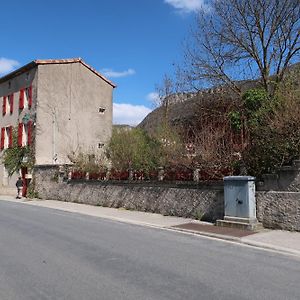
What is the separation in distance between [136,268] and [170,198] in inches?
327

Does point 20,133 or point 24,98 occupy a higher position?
point 24,98

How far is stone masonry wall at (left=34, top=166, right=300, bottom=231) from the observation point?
11.1 meters

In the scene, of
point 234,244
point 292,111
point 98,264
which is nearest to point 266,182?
point 292,111

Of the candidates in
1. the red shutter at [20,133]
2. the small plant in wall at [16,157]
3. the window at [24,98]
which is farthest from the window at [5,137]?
the window at [24,98]

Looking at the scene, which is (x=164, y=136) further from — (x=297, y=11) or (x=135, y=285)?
(x=135, y=285)

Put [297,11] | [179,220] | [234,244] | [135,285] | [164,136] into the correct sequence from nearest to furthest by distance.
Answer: [135,285], [234,244], [179,220], [164,136], [297,11]

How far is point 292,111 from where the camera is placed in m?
11.3

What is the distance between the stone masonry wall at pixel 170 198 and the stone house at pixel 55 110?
3929mm

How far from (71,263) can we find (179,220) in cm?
702

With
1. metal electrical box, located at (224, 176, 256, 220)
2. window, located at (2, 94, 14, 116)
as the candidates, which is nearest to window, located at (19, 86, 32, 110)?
window, located at (2, 94, 14, 116)

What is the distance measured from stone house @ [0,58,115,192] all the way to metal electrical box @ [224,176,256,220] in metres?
16.8

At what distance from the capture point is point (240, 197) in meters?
11.6

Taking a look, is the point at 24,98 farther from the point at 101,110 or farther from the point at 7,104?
the point at 101,110

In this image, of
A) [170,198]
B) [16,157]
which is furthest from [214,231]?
[16,157]
